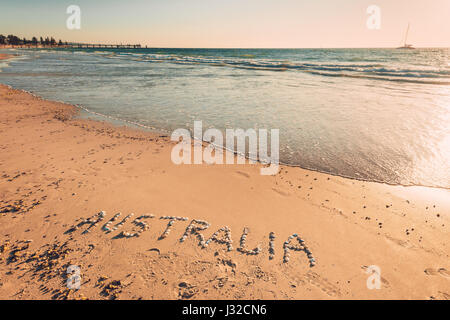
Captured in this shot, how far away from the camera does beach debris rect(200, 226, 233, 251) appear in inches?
182

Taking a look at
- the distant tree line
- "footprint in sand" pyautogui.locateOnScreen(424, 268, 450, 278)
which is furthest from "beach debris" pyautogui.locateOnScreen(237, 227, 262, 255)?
the distant tree line

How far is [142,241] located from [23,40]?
686 feet

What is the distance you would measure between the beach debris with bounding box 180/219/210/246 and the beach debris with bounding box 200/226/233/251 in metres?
0.10

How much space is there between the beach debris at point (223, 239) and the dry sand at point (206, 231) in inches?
4.5

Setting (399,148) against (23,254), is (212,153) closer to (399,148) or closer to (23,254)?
(23,254)

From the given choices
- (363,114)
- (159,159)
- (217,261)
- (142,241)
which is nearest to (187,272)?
(217,261)

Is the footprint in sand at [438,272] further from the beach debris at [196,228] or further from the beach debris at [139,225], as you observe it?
the beach debris at [139,225]

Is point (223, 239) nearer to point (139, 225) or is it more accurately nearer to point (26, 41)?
point (139, 225)

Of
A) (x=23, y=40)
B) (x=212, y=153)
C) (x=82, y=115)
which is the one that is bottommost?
(x=212, y=153)

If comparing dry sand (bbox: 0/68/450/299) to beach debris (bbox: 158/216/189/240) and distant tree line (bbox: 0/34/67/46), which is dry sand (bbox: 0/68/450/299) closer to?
beach debris (bbox: 158/216/189/240)

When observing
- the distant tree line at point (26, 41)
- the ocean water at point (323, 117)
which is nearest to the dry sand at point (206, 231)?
the ocean water at point (323, 117)

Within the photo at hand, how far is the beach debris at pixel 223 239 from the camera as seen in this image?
4.62 m

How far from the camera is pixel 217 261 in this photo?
4273 mm

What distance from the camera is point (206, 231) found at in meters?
4.99
